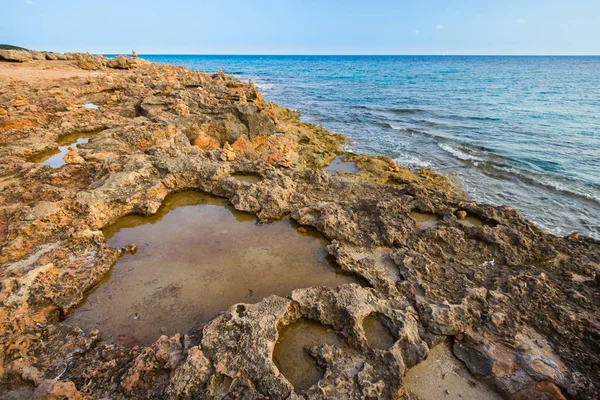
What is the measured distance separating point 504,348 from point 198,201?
645cm

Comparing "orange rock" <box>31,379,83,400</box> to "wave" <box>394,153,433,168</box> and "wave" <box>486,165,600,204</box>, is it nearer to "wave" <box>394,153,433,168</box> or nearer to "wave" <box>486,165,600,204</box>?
"wave" <box>394,153,433,168</box>

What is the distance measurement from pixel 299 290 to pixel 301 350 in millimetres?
800

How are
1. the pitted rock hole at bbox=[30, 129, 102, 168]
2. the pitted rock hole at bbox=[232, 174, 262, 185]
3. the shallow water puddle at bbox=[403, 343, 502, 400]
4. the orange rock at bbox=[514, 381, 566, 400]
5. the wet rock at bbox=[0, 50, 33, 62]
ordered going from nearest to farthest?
the orange rock at bbox=[514, 381, 566, 400], the shallow water puddle at bbox=[403, 343, 502, 400], the pitted rock hole at bbox=[232, 174, 262, 185], the pitted rock hole at bbox=[30, 129, 102, 168], the wet rock at bbox=[0, 50, 33, 62]

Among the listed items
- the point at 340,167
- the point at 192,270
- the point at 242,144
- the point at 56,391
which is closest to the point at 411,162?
the point at 340,167

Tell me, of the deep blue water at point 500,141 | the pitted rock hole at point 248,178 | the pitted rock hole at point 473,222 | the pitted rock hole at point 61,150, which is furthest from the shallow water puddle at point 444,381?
the pitted rock hole at point 61,150

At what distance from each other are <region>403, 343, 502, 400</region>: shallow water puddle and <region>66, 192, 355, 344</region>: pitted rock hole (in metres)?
1.70

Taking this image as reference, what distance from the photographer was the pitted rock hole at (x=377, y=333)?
11.7ft

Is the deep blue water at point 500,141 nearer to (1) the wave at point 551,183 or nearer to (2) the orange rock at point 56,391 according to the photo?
(1) the wave at point 551,183

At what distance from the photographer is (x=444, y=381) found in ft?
10.7

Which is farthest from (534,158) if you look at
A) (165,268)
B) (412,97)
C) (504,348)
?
(412,97)

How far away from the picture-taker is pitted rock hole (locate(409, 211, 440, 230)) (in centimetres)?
612

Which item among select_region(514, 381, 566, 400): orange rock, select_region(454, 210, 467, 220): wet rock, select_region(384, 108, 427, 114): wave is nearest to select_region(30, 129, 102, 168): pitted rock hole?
select_region(454, 210, 467, 220): wet rock

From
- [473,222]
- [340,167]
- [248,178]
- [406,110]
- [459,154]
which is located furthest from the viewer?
[406,110]

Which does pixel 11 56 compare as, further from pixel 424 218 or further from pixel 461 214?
pixel 461 214
